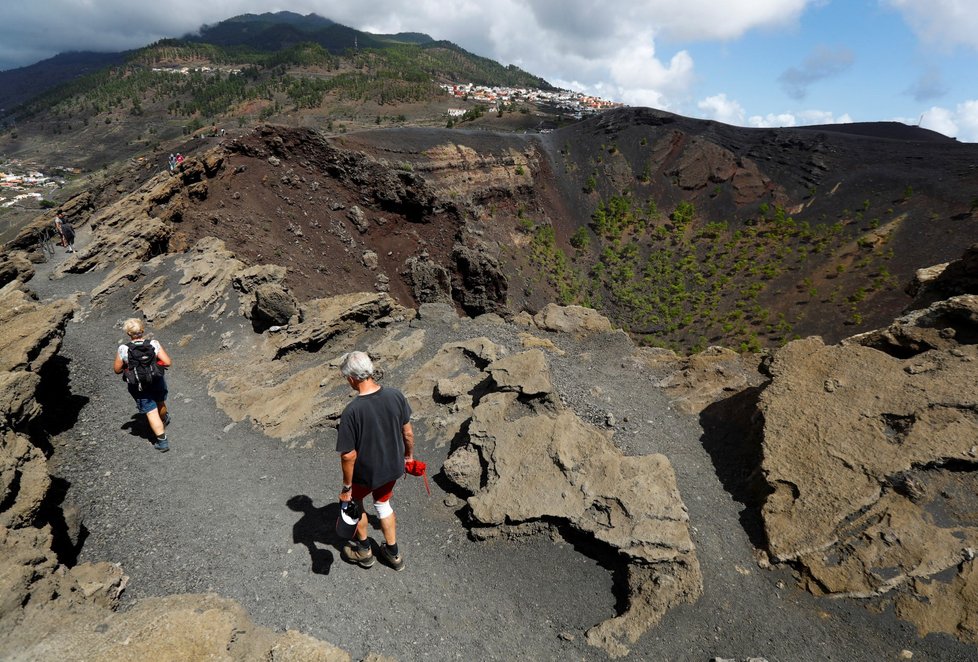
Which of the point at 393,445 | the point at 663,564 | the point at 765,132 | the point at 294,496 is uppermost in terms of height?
the point at 765,132

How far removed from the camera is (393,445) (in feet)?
14.4

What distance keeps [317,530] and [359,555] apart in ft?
2.98

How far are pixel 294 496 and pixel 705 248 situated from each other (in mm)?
36316

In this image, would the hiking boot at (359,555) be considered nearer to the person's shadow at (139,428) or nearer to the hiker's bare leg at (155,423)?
the hiker's bare leg at (155,423)

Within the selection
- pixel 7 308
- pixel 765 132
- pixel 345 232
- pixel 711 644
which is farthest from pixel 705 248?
pixel 7 308

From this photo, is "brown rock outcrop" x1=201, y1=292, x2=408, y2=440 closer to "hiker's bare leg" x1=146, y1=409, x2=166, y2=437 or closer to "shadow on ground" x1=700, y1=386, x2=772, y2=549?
"hiker's bare leg" x1=146, y1=409, x2=166, y2=437

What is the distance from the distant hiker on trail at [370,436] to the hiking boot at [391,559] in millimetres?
589

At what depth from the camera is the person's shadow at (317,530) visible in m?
5.02

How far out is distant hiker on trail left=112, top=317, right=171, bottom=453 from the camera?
676 centimetres

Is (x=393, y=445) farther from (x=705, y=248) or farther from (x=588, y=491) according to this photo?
(x=705, y=248)

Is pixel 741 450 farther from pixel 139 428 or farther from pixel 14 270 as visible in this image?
pixel 14 270

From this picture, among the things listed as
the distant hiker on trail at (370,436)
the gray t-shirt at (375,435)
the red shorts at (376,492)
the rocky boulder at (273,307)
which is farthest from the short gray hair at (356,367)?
the rocky boulder at (273,307)

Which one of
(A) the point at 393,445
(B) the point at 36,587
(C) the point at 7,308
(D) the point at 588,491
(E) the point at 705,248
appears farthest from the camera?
(E) the point at 705,248

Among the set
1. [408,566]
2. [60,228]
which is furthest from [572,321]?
[60,228]
